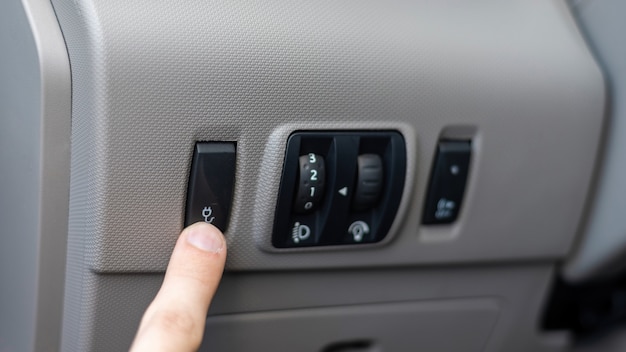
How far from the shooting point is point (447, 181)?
0.86m

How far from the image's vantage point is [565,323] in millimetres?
1098

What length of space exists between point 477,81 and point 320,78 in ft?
0.60

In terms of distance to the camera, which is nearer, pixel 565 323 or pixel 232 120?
pixel 232 120

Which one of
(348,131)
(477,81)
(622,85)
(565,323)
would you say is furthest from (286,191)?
(565,323)

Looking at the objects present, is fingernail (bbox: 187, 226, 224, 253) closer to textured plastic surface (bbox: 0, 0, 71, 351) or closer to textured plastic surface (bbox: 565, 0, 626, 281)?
textured plastic surface (bbox: 0, 0, 71, 351)

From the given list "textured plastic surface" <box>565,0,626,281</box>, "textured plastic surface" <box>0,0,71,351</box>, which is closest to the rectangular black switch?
"textured plastic surface" <box>0,0,71,351</box>

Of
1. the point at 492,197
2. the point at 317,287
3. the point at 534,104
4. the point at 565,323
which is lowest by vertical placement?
the point at 565,323

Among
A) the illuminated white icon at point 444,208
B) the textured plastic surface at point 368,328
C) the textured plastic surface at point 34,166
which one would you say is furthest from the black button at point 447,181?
the textured plastic surface at point 34,166

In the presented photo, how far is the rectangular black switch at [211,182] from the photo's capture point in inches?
28.5

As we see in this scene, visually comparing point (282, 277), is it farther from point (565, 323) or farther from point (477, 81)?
point (565, 323)

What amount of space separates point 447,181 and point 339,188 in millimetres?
141

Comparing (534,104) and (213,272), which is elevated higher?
(534,104)

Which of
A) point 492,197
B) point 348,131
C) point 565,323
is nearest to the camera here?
point 348,131

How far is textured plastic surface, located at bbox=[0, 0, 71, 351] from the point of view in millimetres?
692
